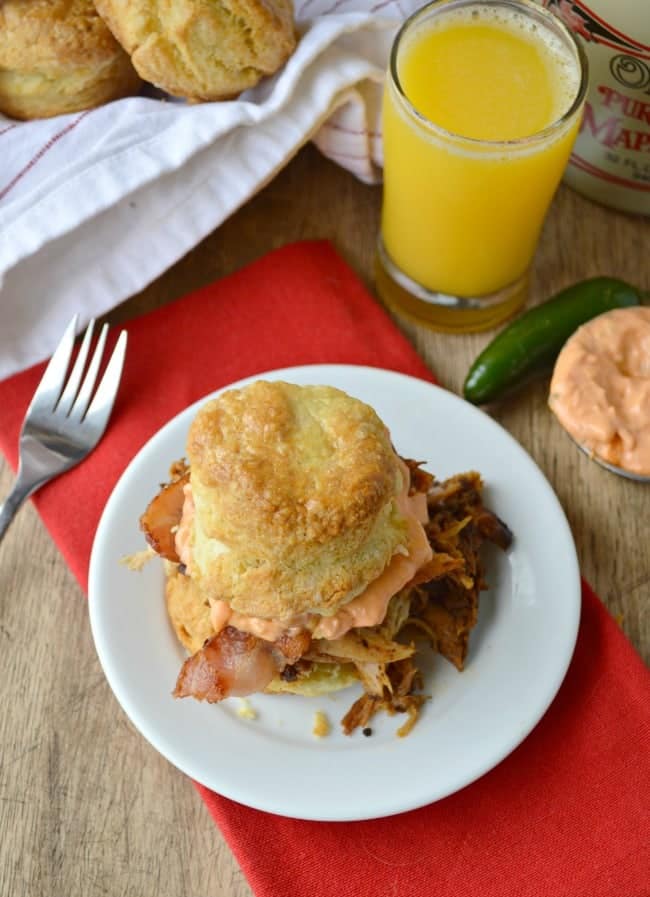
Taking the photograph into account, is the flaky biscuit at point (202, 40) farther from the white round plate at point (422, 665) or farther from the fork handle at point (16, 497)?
the fork handle at point (16, 497)

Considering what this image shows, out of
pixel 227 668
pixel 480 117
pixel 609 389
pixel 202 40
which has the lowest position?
pixel 609 389

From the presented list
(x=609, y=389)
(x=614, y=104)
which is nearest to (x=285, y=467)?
(x=609, y=389)

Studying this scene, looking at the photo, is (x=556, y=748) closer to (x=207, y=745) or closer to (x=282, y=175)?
(x=207, y=745)

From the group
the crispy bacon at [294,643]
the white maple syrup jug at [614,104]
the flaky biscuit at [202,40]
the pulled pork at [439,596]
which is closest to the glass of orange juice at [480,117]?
the white maple syrup jug at [614,104]

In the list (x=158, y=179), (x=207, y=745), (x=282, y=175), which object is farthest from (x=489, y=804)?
(x=282, y=175)

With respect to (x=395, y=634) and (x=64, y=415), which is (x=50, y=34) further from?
(x=395, y=634)

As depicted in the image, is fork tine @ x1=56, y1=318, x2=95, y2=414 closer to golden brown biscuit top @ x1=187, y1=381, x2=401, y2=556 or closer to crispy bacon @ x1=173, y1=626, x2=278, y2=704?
golden brown biscuit top @ x1=187, y1=381, x2=401, y2=556
